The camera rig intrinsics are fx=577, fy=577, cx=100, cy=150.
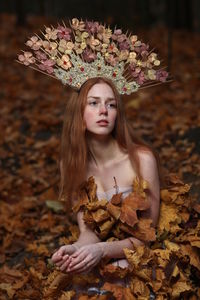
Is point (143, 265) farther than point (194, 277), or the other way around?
point (194, 277)

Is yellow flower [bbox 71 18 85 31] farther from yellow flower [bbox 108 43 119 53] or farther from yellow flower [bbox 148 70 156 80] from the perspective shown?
yellow flower [bbox 148 70 156 80]

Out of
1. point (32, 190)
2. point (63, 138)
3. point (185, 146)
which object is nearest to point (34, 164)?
point (32, 190)

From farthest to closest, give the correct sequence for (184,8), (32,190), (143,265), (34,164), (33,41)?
1. (184,8)
2. (34,164)
3. (32,190)
4. (33,41)
5. (143,265)

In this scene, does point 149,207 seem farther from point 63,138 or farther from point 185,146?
point 185,146

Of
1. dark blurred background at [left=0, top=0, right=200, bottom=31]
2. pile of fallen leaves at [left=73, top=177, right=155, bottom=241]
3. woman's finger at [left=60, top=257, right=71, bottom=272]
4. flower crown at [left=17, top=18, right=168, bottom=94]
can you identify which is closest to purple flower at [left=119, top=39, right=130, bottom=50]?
flower crown at [left=17, top=18, right=168, bottom=94]

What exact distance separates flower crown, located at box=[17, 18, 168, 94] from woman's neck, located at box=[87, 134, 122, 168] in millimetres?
288

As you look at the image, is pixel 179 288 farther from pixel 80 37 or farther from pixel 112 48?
pixel 80 37

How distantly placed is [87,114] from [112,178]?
1.26 feet

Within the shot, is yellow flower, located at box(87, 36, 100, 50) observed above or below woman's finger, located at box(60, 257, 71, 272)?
above

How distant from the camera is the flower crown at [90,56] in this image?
125 inches

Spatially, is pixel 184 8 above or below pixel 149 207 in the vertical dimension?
above

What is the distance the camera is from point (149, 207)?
3117 mm

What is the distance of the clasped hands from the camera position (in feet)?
8.58

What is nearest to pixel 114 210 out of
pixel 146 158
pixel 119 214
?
pixel 119 214
